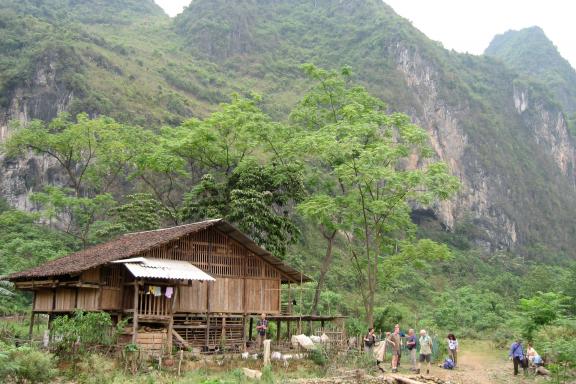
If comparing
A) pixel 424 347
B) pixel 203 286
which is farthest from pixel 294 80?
pixel 424 347

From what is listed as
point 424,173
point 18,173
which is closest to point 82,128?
point 18,173

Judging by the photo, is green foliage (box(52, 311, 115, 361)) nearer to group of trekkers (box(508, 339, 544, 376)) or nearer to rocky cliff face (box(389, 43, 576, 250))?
group of trekkers (box(508, 339, 544, 376))

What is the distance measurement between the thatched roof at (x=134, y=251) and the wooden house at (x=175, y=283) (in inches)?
1.3

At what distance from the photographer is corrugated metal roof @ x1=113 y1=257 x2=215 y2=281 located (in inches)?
667

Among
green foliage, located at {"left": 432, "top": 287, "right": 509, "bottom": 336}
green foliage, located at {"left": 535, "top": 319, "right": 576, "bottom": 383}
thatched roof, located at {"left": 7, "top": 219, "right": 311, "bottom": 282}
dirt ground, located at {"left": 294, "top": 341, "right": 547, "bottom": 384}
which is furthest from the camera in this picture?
green foliage, located at {"left": 432, "top": 287, "right": 509, "bottom": 336}

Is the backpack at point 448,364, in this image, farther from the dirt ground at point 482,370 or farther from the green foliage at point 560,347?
the green foliage at point 560,347

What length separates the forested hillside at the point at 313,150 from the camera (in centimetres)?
2541

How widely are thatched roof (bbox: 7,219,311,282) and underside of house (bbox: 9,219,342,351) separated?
0.03m

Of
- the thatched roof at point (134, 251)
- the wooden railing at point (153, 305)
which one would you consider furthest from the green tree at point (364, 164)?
the wooden railing at point (153, 305)

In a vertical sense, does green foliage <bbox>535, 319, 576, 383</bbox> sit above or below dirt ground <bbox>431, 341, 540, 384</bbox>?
above

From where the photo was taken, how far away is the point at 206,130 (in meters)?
27.6

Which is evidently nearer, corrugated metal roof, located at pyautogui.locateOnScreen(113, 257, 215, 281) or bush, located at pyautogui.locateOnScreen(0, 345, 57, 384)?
bush, located at pyautogui.locateOnScreen(0, 345, 57, 384)

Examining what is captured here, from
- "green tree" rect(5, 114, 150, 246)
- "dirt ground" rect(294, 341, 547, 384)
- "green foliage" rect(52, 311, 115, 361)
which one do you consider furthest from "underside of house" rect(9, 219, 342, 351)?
"green tree" rect(5, 114, 150, 246)

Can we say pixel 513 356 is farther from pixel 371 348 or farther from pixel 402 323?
pixel 402 323
